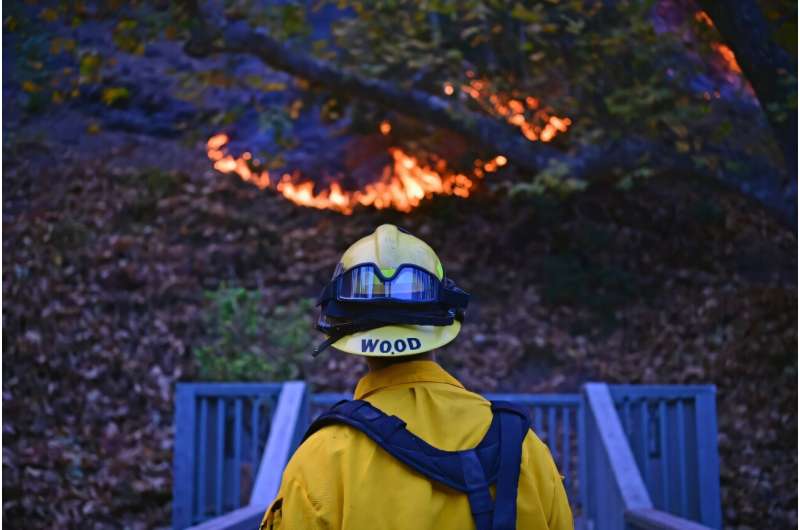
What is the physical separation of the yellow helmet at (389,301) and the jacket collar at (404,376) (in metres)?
0.04

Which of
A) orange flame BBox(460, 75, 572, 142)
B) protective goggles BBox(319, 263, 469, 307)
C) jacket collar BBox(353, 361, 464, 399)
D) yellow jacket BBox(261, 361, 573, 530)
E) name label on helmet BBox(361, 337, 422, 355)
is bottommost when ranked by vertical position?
orange flame BBox(460, 75, 572, 142)

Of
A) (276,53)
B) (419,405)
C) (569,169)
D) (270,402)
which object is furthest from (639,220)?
(419,405)

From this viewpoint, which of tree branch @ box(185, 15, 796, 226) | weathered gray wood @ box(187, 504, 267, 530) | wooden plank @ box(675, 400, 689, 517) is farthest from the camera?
tree branch @ box(185, 15, 796, 226)

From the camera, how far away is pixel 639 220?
1178cm

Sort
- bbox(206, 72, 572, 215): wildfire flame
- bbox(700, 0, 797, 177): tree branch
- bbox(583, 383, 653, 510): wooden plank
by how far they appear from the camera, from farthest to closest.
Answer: bbox(206, 72, 572, 215): wildfire flame, bbox(700, 0, 797, 177): tree branch, bbox(583, 383, 653, 510): wooden plank

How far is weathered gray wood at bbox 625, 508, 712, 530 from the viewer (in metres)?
3.23

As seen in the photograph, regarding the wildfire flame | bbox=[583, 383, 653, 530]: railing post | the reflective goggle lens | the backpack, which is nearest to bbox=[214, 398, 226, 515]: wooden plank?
bbox=[583, 383, 653, 530]: railing post

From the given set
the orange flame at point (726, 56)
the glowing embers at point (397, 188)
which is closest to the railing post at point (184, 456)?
the glowing embers at point (397, 188)

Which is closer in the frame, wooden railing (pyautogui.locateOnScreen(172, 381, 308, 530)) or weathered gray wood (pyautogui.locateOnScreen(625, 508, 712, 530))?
weathered gray wood (pyautogui.locateOnScreen(625, 508, 712, 530))

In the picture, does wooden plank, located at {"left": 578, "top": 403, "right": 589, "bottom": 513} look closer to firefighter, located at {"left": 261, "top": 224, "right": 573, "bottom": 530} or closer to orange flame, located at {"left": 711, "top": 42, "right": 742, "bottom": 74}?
firefighter, located at {"left": 261, "top": 224, "right": 573, "bottom": 530}

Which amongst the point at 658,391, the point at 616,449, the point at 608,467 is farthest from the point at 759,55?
the point at 608,467

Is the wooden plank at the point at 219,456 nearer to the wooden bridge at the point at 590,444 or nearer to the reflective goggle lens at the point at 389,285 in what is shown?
the wooden bridge at the point at 590,444

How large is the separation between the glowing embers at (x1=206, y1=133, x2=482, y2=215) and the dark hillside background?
0.23 ft

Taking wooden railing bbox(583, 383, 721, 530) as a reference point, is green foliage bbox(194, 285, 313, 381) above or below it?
below
